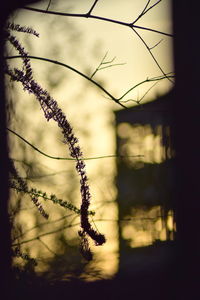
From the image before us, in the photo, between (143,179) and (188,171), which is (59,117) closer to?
(143,179)

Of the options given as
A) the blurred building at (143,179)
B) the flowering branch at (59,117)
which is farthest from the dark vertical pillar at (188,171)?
the flowering branch at (59,117)

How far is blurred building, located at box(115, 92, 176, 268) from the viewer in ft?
3.76

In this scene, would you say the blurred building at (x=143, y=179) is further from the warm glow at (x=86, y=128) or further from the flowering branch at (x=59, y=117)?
the flowering branch at (x=59, y=117)

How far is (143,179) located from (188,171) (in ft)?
0.70

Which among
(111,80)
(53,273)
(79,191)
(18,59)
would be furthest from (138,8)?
(53,273)

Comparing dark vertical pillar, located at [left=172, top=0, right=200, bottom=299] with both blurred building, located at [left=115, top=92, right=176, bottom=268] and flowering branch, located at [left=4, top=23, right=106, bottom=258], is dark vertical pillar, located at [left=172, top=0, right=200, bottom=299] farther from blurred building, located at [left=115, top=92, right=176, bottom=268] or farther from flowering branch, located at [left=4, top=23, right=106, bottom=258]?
flowering branch, located at [left=4, top=23, right=106, bottom=258]

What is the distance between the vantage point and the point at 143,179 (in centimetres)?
115

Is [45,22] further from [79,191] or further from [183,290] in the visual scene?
[183,290]

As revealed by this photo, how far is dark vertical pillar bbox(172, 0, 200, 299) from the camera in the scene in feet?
3.76

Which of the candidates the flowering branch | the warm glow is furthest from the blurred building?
the flowering branch

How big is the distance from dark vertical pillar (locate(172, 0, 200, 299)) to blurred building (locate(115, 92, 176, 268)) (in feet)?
0.16

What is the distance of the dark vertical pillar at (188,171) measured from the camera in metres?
1.15

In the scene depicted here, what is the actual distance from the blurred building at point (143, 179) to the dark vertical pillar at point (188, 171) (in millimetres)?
49

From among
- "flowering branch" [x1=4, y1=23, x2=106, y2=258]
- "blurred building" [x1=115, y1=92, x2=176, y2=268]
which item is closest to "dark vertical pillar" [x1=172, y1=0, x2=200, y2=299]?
"blurred building" [x1=115, y1=92, x2=176, y2=268]
